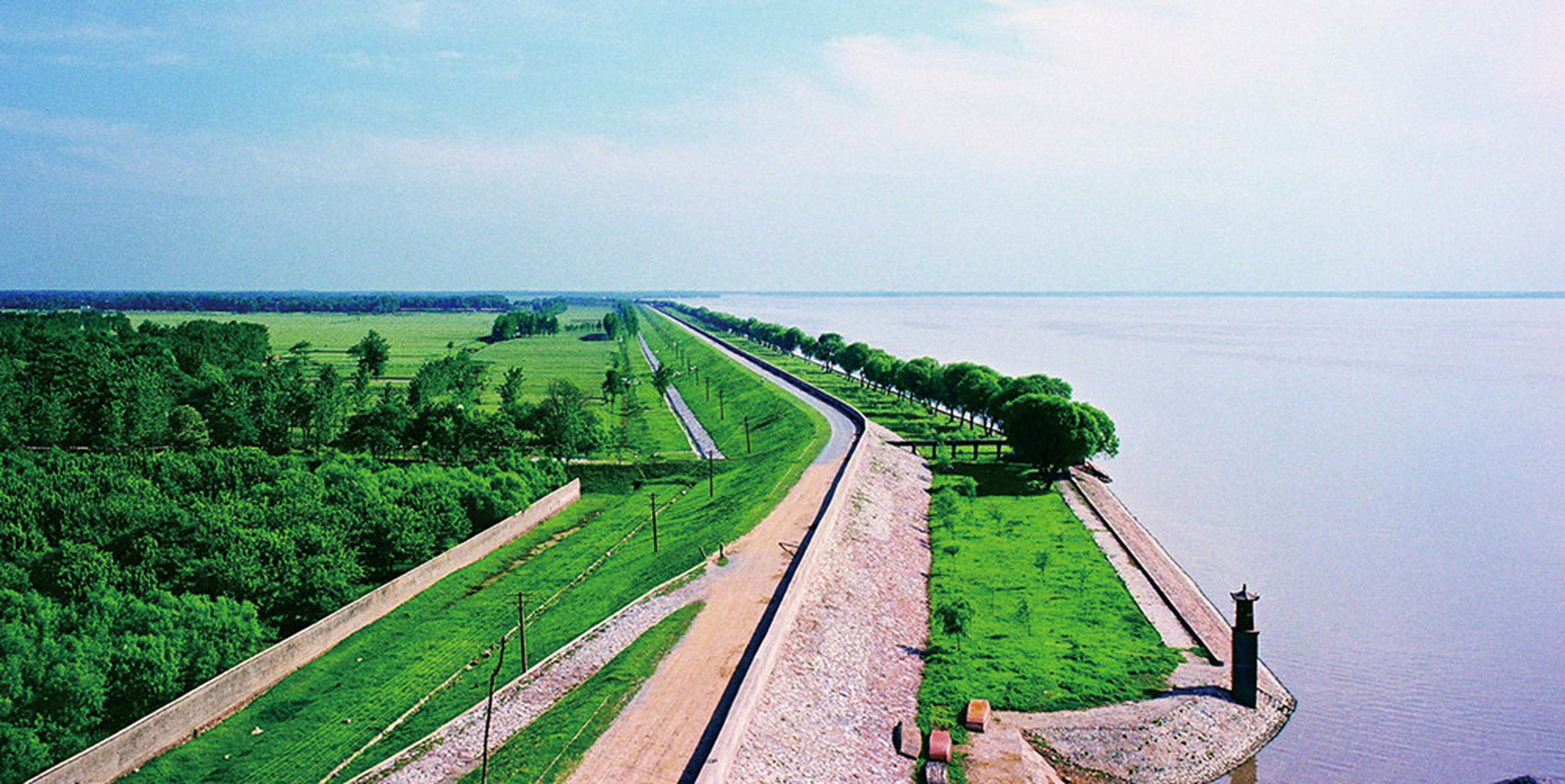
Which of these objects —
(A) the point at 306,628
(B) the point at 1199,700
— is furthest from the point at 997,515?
(A) the point at 306,628

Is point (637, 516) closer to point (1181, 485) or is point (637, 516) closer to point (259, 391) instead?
point (1181, 485)

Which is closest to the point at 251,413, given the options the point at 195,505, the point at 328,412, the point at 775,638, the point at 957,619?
the point at 328,412

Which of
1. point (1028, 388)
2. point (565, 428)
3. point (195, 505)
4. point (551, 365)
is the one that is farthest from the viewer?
point (551, 365)

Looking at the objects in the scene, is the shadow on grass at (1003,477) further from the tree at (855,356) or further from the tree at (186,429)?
the tree at (186,429)

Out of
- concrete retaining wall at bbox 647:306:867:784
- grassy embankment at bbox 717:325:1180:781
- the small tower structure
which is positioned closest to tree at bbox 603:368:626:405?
concrete retaining wall at bbox 647:306:867:784

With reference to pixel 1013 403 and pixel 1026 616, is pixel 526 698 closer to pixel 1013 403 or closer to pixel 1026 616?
pixel 1026 616

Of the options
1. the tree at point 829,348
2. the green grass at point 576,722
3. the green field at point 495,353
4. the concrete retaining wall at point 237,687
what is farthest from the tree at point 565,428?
the tree at point 829,348

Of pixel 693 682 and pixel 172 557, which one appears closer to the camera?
pixel 693 682
